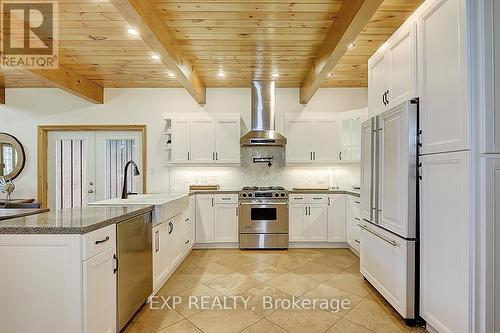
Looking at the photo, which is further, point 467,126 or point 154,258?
point 154,258

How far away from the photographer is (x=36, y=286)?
1.66m

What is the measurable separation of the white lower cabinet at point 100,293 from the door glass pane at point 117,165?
3296mm

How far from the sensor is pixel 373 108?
298cm

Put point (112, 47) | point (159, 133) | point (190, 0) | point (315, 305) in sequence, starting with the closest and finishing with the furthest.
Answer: point (190, 0) → point (315, 305) → point (112, 47) → point (159, 133)

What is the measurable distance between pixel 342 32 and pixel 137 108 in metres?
3.72

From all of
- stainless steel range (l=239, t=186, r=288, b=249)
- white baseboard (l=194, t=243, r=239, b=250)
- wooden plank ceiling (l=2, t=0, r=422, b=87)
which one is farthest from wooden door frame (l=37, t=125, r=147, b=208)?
stainless steel range (l=239, t=186, r=288, b=249)

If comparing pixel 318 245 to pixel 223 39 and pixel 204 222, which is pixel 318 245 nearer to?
pixel 204 222

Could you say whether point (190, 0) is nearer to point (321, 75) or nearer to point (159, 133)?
point (321, 75)

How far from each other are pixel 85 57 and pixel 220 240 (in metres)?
3.16

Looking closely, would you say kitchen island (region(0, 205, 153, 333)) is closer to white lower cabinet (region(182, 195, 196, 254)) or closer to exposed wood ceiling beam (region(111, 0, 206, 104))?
exposed wood ceiling beam (region(111, 0, 206, 104))

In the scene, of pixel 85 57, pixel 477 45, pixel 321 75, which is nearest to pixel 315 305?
pixel 477 45

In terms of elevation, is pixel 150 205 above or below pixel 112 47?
below

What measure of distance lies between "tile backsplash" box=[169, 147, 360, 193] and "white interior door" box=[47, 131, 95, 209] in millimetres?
1463

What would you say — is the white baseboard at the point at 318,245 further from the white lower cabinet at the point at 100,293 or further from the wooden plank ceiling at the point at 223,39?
the white lower cabinet at the point at 100,293
